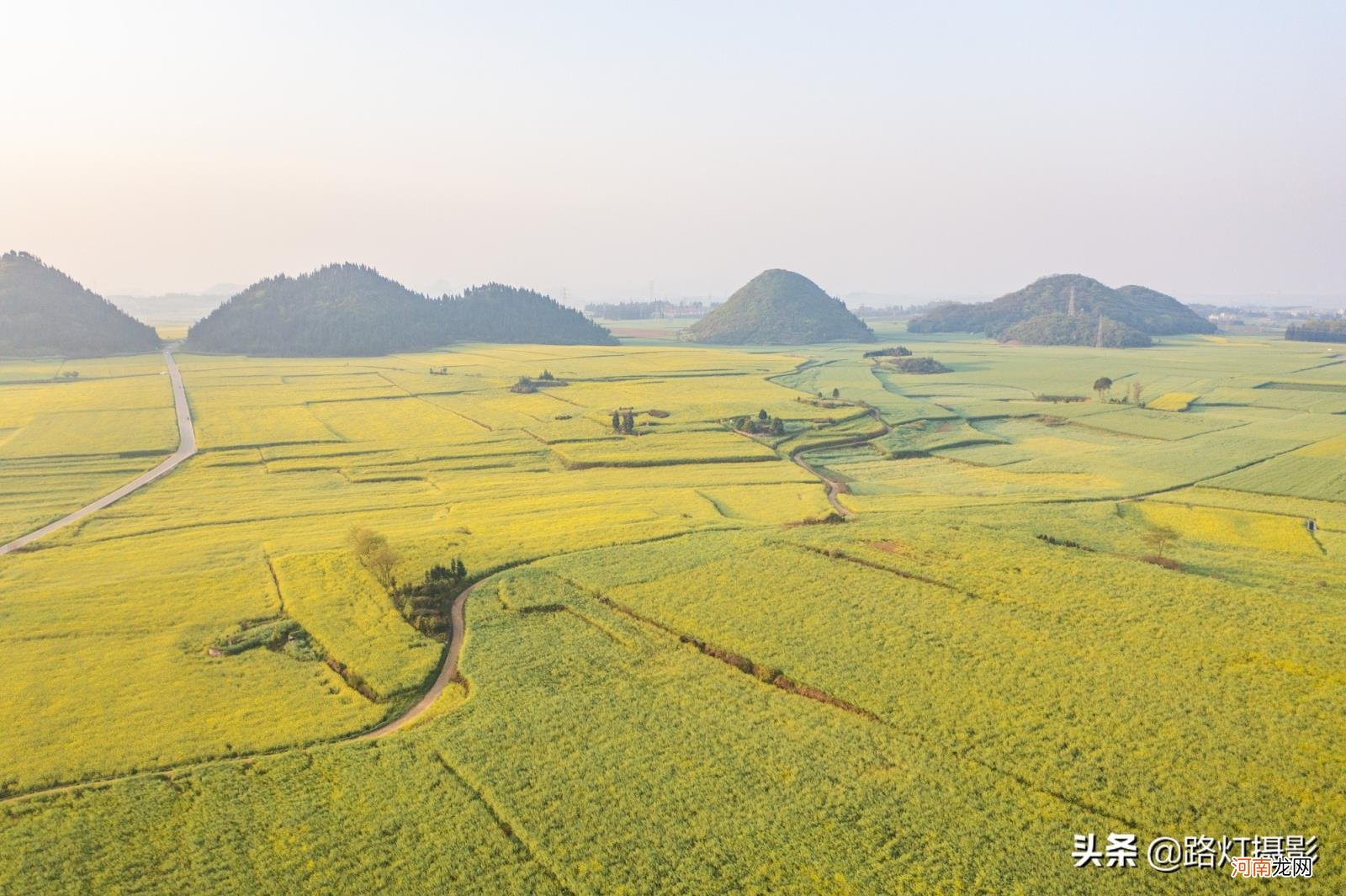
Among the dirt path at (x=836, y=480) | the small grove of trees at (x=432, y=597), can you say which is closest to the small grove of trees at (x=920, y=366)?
the dirt path at (x=836, y=480)

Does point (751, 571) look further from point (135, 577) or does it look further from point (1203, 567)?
point (135, 577)

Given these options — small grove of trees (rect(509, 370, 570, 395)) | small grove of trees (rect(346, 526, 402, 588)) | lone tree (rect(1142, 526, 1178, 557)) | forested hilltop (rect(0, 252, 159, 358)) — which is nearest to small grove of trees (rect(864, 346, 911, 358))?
small grove of trees (rect(509, 370, 570, 395))

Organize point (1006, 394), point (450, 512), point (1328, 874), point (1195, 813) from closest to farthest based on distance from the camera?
1. point (1328, 874)
2. point (1195, 813)
3. point (450, 512)
4. point (1006, 394)

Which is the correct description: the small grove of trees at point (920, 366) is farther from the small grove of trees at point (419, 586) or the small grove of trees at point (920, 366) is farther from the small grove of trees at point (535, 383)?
the small grove of trees at point (419, 586)

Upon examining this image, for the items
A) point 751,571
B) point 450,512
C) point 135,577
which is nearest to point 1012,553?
point 751,571

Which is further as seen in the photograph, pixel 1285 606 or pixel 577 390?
pixel 577 390
